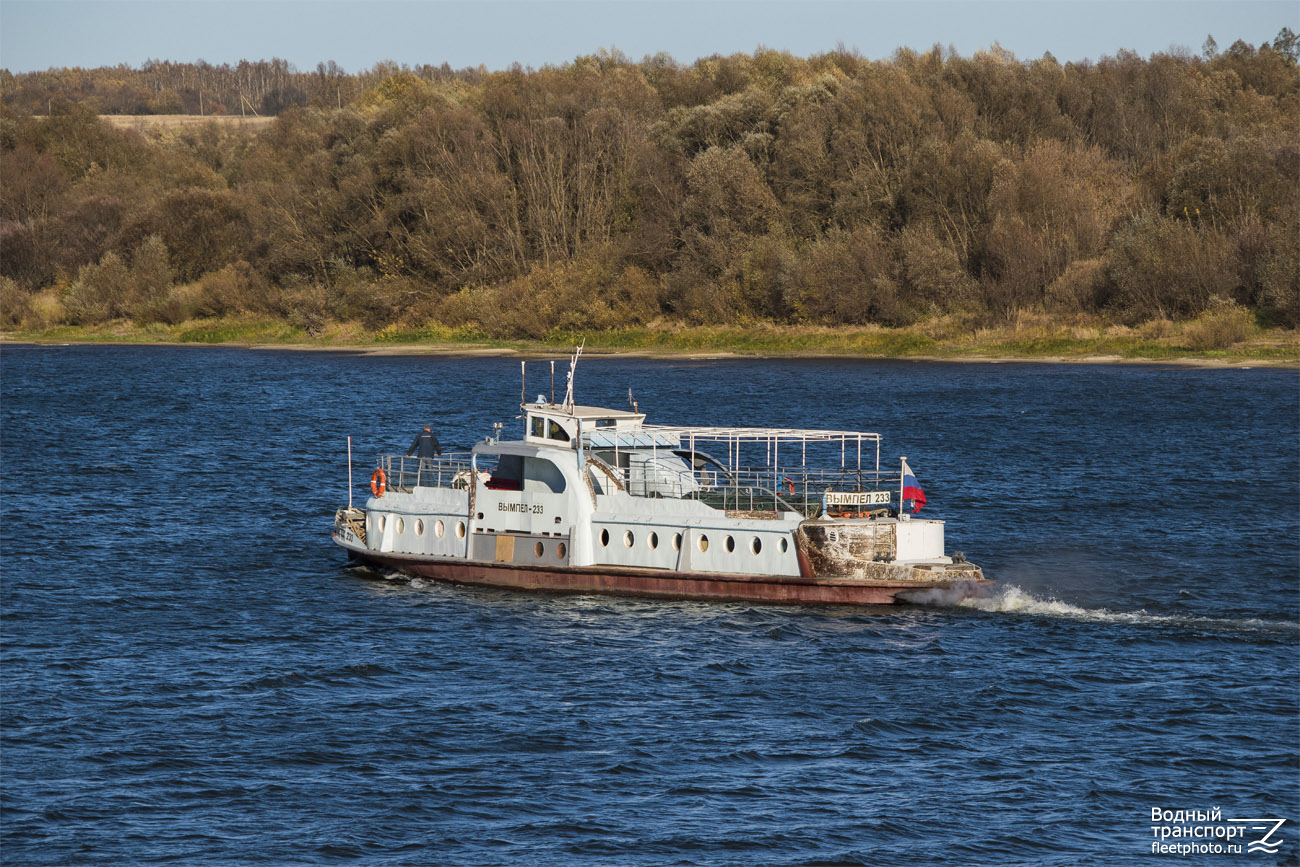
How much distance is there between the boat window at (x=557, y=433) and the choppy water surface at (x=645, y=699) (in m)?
4.64

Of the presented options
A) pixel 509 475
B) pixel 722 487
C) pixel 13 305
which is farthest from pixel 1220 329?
pixel 13 305

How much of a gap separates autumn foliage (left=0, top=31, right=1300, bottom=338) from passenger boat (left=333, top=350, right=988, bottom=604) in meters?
75.5

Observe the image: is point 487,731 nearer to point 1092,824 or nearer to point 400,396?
point 1092,824

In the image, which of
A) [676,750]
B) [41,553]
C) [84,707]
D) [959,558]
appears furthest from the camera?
[41,553]

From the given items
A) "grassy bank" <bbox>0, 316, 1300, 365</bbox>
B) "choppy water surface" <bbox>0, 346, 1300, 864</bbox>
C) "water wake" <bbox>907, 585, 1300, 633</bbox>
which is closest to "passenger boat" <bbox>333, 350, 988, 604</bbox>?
"water wake" <bbox>907, 585, 1300, 633</bbox>

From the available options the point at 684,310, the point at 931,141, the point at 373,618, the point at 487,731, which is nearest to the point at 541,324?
the point at 684,310

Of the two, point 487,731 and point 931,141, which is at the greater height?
point 931,141

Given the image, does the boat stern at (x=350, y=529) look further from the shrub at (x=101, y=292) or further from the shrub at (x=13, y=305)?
the shrub at (x=13, y=305)

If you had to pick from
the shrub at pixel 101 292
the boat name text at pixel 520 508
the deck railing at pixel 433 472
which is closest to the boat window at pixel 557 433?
the boat name text at pixel 520 508

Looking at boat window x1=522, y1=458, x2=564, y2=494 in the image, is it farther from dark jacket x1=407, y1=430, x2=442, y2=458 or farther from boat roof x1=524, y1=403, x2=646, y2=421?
dark jacket x1=407, y1=430, x2=442, y2=458

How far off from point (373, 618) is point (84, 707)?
28.3 ft

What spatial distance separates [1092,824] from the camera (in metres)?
25.2

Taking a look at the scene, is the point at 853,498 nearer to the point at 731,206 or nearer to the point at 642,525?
the point at 642,525

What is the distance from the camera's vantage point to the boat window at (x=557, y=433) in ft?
136
